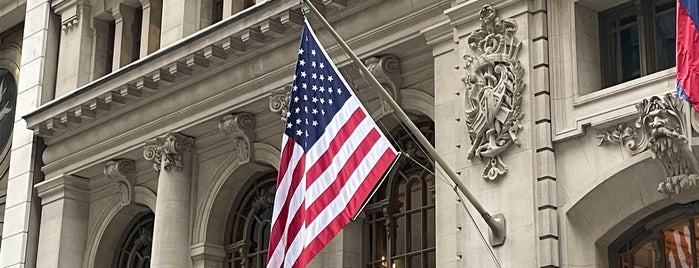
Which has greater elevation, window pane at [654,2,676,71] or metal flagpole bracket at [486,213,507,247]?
window pane at [654,2,676,71]

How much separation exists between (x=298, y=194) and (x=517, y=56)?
4316mm

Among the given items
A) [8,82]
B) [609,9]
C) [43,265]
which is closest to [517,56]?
[609,9]

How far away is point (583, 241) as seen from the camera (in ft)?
67.9

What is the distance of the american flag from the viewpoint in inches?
778

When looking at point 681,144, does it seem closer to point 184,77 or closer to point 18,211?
point 184,77

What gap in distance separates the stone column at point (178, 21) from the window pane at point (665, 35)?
488 inches

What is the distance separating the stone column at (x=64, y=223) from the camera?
3238 cm

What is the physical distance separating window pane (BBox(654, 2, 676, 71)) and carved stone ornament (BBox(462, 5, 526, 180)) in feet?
7.24

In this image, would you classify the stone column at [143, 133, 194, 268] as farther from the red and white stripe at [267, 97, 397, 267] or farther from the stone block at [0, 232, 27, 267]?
the red and white stripe at [267, 97, 397, 267]

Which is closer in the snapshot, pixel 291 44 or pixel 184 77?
pixel 291 44

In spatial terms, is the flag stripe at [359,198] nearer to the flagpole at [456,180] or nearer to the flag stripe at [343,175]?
the flag stripe at [343,175]

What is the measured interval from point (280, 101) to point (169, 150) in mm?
3593

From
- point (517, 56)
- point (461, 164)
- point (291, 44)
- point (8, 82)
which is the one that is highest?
point (8, 82)

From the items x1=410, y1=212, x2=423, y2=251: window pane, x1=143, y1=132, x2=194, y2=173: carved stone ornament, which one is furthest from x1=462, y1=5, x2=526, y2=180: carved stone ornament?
x1=143, y1=132, x2=194, y2=173: carved stone ornament
